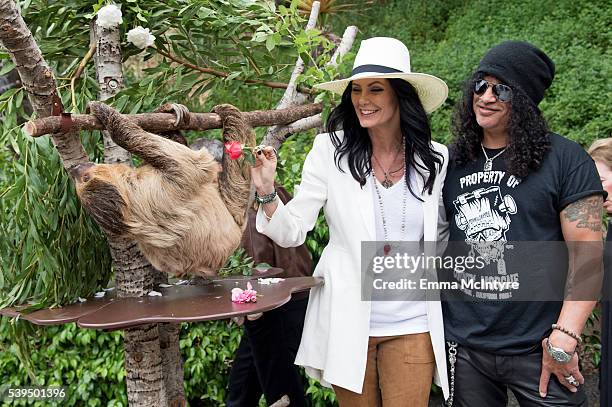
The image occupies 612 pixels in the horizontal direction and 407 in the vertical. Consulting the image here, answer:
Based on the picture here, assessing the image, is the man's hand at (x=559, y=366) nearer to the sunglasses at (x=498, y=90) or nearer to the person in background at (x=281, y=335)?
the sunglasses at (x=498, y=90)

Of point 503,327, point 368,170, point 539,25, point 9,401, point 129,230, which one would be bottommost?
point 9,401

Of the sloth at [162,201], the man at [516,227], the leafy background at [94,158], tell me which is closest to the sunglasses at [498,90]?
the man at [516,227]

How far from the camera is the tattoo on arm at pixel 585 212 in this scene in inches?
84.4

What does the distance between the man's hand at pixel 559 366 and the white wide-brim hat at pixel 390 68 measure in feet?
3.05

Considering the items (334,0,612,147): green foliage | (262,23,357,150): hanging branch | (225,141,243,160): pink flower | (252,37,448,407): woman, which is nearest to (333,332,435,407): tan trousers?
(252,37,448,407): woman

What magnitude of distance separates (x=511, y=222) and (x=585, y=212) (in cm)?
23

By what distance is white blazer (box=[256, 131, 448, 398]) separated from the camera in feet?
7.45

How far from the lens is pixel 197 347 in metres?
4.17

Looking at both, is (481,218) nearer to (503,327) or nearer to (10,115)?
(503,327)

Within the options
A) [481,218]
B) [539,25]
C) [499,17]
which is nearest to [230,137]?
[481,218]

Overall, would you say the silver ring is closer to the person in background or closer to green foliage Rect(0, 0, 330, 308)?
the person in background

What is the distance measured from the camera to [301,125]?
3039 millimetres

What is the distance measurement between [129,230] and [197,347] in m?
2.41

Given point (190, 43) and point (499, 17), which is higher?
point (499, 17)
